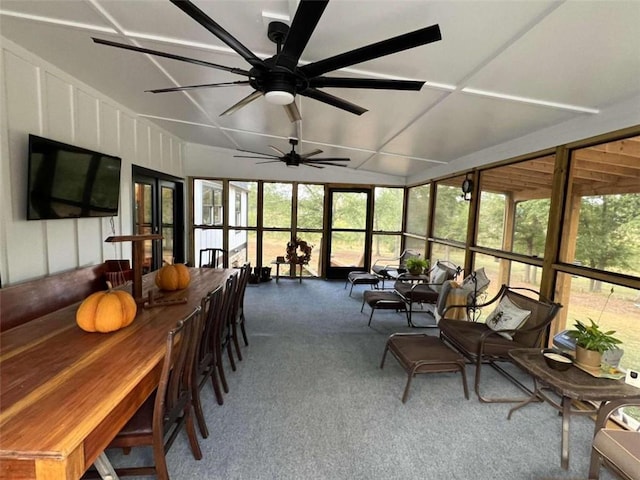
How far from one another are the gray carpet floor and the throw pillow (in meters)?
0.50

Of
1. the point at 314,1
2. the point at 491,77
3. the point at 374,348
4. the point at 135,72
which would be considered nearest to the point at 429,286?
the point at 374,348

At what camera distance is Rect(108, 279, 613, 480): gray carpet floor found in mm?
1827

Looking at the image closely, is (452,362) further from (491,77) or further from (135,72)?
(135,72)

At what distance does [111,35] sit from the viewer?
2328 millimetres

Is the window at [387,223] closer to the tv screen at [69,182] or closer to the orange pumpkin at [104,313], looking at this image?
the tv screen at [69,182]

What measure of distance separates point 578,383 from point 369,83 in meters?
2.32

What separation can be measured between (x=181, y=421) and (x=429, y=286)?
12.8 feet

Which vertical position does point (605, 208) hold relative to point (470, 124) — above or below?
below

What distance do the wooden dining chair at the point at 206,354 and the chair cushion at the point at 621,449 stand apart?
2.34 m

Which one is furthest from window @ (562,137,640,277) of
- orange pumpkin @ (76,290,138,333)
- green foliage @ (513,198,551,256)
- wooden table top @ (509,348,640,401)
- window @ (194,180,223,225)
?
window @ (194,180,223,225)

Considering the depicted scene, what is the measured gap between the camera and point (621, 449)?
1480mm

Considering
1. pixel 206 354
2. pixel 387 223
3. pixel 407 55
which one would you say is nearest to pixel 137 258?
pixel 206 354

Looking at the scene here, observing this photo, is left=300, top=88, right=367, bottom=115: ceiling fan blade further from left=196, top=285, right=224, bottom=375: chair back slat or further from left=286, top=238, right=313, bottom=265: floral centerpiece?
left=286, top=238, right=313, bottom=265: floral centerpiece

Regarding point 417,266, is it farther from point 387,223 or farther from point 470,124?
point 470,124
